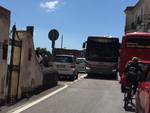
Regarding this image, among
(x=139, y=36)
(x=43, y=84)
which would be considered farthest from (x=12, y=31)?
(x=139, y=36)

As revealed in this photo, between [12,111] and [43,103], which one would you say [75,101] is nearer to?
[43,103]

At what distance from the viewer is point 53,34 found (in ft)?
94.1

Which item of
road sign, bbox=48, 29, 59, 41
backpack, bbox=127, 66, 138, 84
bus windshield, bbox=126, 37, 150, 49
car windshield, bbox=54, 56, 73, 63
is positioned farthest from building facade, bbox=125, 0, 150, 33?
backpack, bbox=127, 66, 138, 84

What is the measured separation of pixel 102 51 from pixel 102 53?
0.16 meters

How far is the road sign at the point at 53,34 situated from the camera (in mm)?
28609

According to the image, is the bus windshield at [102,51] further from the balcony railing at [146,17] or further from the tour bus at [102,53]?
the balcony railing at [146,17]

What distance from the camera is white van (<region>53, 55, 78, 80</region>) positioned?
3525 cm

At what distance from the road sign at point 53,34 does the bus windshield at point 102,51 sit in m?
12.1

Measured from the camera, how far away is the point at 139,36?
31.7 metres

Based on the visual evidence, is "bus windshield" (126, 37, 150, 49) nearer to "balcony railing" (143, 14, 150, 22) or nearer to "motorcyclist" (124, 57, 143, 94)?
"motorcyclist" (124, 57, 143, 94)

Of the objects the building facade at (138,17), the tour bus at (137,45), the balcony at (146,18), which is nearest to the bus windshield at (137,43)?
the tour bus at (137,45)

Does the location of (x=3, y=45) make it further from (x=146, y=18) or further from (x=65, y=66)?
(x=146, y=18)

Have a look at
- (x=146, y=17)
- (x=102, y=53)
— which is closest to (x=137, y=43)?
(x=102, y=53)

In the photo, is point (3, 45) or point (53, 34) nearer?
point (3, 45)
